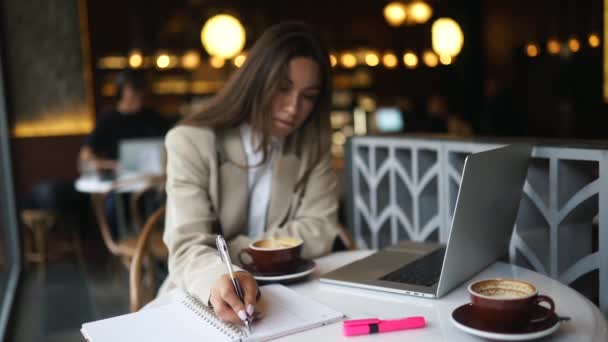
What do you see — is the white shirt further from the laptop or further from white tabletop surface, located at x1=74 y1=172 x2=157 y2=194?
white tabletop surface, located at x1=74 y1=172 x2=157 y2=194

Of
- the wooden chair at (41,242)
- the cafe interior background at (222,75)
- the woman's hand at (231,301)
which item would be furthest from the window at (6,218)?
the woman's hand at (231,301)

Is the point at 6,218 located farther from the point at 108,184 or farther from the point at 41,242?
the point at 108,184

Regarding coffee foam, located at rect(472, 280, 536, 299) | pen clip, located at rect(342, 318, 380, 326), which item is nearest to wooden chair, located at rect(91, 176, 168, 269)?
pen clip, located at rect(342, 318, 380, 326)

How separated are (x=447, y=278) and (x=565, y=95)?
7.36 m

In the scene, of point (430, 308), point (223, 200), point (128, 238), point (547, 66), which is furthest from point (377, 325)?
point (547, 66)

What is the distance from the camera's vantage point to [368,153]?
246 centimetres

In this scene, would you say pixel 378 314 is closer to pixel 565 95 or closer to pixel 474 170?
pixel 474 170

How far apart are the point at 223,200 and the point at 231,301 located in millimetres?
635

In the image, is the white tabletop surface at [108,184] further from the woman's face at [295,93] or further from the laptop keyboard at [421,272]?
the laptop keyboard at [421,272]

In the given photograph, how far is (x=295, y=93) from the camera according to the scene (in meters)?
1.67

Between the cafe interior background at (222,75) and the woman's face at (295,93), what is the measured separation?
2599 mm

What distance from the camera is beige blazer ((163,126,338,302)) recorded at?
4.92 feet

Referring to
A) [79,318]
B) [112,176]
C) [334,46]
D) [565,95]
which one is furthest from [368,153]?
[334,46]

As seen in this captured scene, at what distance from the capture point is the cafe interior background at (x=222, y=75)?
499 cm
